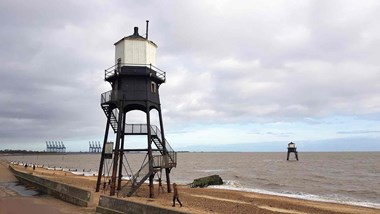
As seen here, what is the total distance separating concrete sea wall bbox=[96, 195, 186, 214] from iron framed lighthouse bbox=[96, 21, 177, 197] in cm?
572

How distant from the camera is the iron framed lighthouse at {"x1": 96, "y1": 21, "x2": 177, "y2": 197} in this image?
22422 millimetres

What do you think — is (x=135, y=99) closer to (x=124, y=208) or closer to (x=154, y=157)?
(x=154, y=157)

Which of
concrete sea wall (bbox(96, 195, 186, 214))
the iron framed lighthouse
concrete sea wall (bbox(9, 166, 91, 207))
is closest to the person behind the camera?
concrete sea wall (bbox(96, 195, 186, 214))

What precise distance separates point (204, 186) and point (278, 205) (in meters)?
15.5

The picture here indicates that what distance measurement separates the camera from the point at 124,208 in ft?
48.4

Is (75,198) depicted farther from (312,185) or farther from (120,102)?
(312,185)

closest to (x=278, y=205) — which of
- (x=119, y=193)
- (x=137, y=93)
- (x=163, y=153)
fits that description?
(x=163, y=153)

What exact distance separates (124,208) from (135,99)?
30.2 ft

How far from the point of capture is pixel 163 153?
24.0 m

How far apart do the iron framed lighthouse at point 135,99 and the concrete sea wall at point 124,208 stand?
18.8 feet

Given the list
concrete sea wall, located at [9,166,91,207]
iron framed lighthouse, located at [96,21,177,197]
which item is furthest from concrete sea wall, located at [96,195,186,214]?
iron framed lighthouse, located at [96,21,177,197]

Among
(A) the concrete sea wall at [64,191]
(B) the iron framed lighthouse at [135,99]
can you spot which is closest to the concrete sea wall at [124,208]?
(A) the concrete sea wall at [64,191]

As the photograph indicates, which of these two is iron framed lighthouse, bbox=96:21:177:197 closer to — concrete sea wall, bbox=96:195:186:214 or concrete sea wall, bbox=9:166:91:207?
concrete sea wall, bbox=9:166:91:207

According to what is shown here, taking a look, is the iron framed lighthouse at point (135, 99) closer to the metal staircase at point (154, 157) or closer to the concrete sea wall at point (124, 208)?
the metal staircase at point (154, 157)
